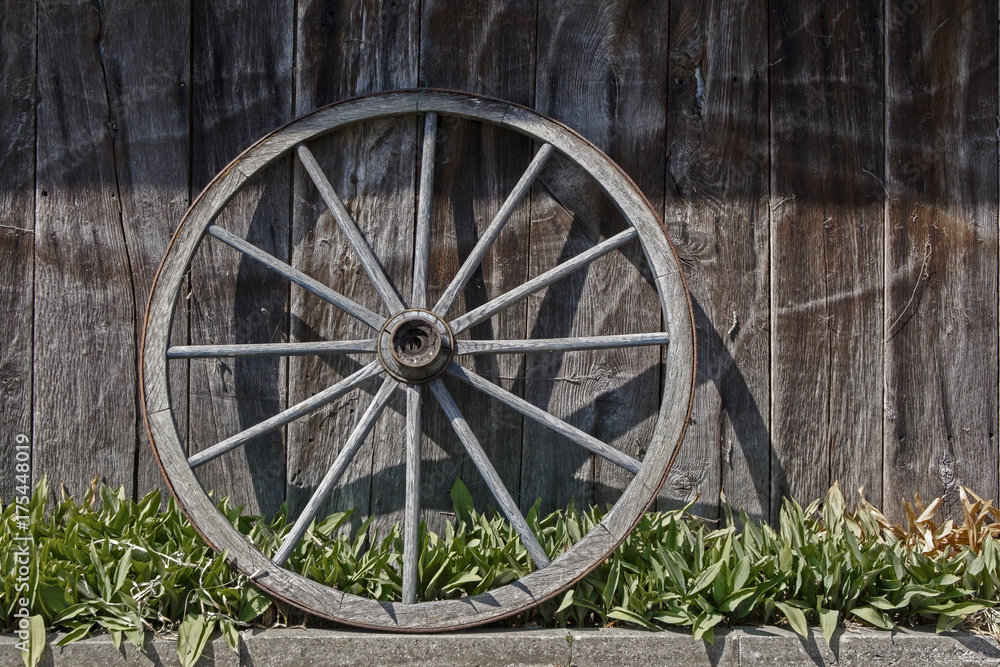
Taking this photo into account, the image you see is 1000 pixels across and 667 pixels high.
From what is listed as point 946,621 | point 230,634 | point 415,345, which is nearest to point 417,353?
point 415,345

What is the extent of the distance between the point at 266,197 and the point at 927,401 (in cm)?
192

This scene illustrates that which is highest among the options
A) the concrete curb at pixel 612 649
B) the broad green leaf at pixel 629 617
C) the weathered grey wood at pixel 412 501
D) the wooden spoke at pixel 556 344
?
the wooden spoke at pixel 556 344

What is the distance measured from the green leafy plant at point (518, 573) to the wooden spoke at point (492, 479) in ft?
0.22

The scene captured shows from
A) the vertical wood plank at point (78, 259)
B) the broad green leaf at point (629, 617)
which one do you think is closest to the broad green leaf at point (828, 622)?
the broad green leaf at point (629, 617)

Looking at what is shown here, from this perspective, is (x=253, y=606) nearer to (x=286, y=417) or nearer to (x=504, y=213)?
(x=286, y=417)

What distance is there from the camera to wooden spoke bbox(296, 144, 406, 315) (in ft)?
5.83

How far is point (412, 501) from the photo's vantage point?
1694mm

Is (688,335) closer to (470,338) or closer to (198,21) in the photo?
(470,338)

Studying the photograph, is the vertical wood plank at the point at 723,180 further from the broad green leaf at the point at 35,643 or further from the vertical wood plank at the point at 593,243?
the broad green leaf at the point at 35,643

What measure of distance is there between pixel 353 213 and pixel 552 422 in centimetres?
78

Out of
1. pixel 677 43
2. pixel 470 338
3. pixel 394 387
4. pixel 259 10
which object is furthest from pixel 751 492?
pixel 259 10

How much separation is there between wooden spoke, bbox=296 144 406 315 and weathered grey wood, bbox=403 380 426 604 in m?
0.23

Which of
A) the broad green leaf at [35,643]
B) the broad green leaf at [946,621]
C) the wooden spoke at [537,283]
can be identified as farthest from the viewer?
the wooden spoke at [537,283]

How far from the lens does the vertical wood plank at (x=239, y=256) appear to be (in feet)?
6.45
